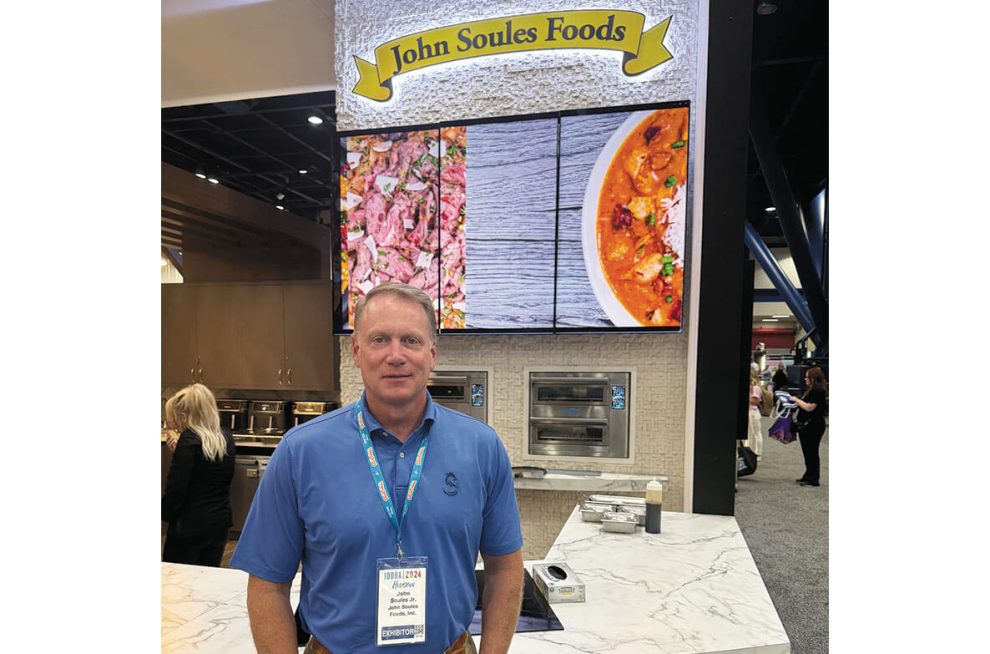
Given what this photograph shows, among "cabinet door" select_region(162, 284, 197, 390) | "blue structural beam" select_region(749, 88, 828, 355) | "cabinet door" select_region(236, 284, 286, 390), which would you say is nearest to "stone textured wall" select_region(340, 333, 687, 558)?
"cabinet door" select_region(236, 284, 286, 390)

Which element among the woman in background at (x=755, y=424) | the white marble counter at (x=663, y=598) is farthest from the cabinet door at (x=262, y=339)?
the woman in background at (x=755, y=424)

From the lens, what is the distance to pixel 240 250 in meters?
6.87

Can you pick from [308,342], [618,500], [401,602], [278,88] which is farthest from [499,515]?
[308,342]

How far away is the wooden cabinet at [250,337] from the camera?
586cm

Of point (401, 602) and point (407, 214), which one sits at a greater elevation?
point (407, 214)

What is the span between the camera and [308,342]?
5887 mm

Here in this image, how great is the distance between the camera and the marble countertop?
158 centimetres

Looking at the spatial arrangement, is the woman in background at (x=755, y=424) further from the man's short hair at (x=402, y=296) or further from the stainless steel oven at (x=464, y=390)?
the man's short hair at (x=402, y=296)

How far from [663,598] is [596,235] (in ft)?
6.06

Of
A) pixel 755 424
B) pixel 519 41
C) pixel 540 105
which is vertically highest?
pixel 519 41

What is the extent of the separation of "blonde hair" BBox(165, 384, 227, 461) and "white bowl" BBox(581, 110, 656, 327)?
7.64ft

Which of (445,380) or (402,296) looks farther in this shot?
(445,380)

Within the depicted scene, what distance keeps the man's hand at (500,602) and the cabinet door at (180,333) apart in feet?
18.9

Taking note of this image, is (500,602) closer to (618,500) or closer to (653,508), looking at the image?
(653,508)
